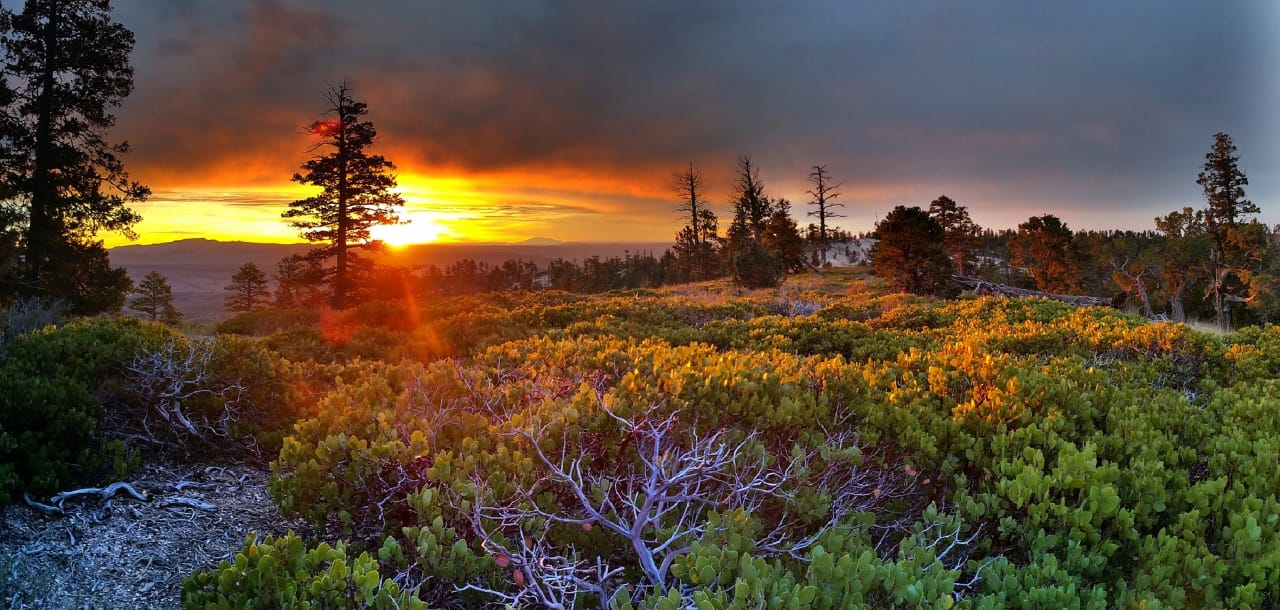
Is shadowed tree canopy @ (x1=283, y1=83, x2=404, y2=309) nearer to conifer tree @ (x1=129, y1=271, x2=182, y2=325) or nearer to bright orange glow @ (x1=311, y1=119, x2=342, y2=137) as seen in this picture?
bright orange glow @ (x1=311, y1=119, x2=342, y2=137)

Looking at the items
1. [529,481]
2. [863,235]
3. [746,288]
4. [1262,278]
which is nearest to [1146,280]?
[1262,278]

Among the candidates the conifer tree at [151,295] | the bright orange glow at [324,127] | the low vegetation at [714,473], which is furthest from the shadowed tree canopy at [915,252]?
the conifer tree at [151,295]

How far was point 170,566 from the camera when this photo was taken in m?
3.47

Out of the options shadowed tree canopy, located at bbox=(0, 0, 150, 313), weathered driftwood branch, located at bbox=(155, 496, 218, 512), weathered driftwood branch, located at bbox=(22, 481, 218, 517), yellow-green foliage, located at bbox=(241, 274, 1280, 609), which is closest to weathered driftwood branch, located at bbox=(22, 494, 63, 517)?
weathered driftwood branch, located at bbox=(22, 481, 218, 517)

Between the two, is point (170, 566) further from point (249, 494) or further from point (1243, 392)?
point (1243, 392)

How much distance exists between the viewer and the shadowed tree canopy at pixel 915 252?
2542 centimetres

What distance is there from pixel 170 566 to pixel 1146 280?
53712mm

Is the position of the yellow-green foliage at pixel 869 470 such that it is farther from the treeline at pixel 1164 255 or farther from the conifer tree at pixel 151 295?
the conifer tree at pixel 151 295

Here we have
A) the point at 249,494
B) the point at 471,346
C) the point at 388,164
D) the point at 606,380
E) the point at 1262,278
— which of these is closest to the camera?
the point at 249,494

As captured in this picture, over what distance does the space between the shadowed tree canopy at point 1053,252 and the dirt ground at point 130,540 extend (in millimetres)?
53186

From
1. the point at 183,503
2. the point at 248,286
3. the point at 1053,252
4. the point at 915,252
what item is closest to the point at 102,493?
the point at 183,503

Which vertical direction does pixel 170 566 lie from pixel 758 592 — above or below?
below

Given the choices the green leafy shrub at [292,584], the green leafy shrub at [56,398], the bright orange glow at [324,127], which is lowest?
the green leafy shrub at [292,584]

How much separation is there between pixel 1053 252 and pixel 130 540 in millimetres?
55380
